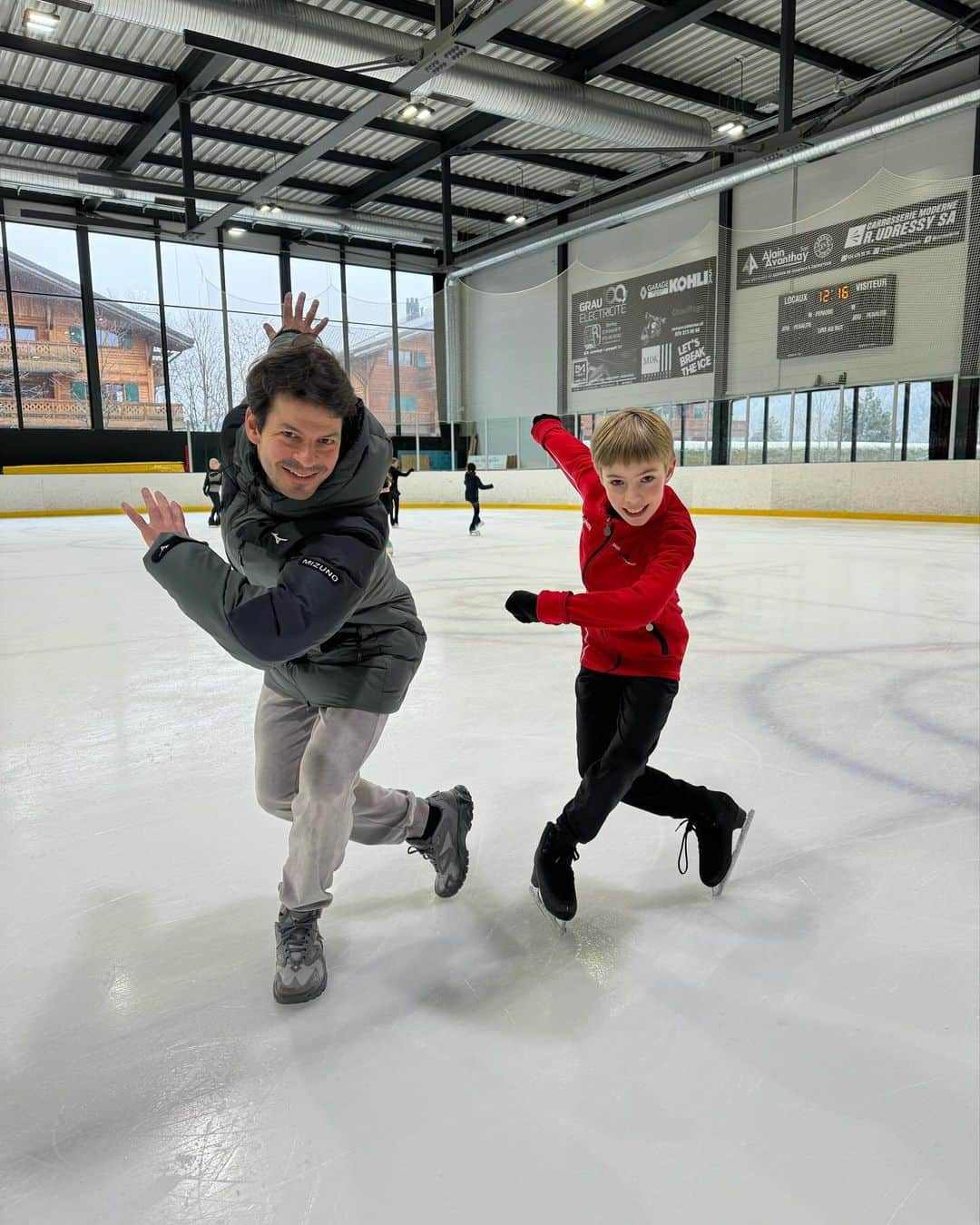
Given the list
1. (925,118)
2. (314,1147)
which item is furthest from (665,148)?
(314,1147)

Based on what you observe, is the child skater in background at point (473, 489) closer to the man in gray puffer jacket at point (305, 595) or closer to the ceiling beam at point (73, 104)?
the ceiling beam at point (73, 104)

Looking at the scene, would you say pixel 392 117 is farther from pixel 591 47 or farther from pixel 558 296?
pixel 558 296

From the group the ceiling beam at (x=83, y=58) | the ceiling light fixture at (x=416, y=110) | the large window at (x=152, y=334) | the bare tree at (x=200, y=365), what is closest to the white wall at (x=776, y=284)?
the large window at (x=152, y=334)

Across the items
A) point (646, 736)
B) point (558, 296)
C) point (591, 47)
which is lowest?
point (646, 736)

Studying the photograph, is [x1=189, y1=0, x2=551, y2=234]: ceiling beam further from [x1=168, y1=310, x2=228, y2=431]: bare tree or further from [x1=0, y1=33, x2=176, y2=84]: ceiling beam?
[x1=168, y1=310, x2=228, y2=431]: bare tree

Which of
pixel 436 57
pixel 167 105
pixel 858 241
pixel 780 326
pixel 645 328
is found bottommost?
pixel 780 326

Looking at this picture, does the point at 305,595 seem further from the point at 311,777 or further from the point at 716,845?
the point at 716,845

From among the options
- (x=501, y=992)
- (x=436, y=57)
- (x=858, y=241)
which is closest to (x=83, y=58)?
(x=436, y=57)

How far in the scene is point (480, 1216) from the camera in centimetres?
93

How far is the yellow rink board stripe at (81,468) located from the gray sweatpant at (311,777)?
16.5 m

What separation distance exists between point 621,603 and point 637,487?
224 mm

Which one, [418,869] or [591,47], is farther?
[591,47]

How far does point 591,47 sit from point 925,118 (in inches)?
176

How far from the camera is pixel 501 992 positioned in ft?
4.41
